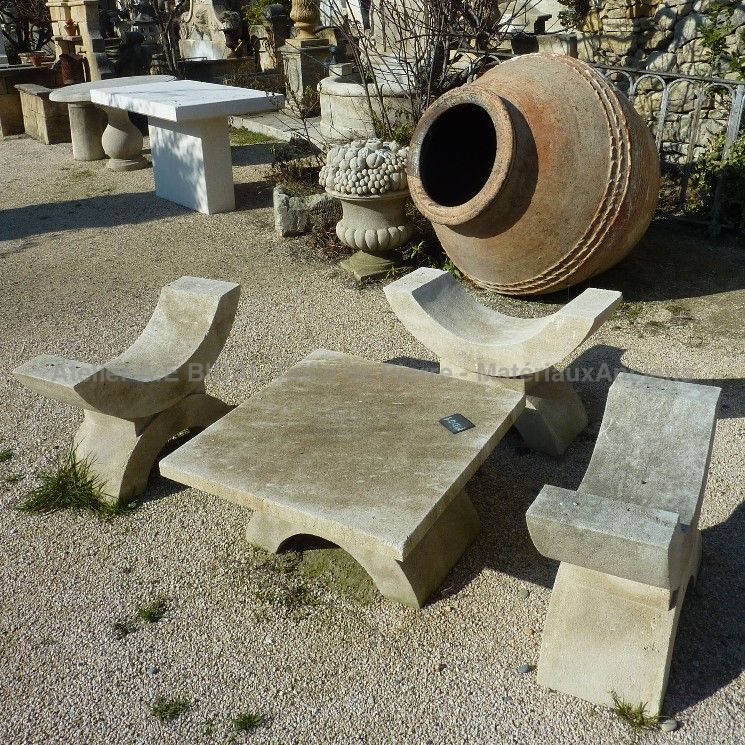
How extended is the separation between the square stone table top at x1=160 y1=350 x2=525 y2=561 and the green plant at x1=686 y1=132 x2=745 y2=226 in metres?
3.53

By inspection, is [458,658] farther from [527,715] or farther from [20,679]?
[20,679]

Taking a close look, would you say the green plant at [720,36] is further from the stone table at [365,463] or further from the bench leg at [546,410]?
the stone table at [365,463]

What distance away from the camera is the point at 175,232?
6.56 metres

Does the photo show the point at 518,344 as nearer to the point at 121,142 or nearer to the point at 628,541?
the point at 628,541

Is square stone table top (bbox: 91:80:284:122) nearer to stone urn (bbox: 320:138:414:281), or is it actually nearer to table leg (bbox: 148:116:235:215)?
table leg (bbox: 148:116:235:215)

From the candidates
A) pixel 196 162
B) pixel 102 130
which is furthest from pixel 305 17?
pixel 196 162

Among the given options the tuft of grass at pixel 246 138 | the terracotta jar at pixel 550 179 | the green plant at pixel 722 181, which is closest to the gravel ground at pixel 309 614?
the terracotta jar at pixel 550 179

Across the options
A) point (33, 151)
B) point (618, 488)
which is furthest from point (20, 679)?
point (33, 151)

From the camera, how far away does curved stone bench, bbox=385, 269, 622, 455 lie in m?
3.19

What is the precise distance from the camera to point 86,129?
876 cm

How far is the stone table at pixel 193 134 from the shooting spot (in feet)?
21.1

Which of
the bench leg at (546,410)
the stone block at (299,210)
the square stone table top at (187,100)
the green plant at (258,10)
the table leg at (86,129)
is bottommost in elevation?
the bench leg at (546,410)

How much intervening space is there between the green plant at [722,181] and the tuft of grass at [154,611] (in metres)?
4.72

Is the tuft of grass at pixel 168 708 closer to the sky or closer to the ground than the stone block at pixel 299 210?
closer to the ground
